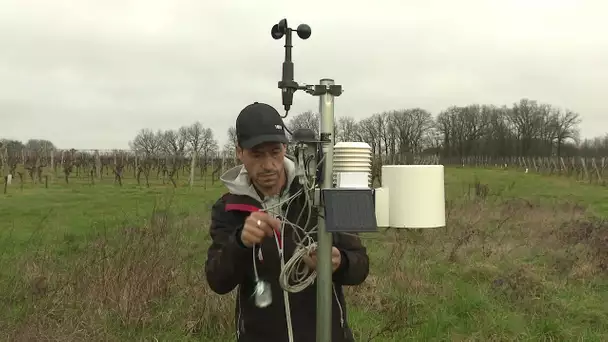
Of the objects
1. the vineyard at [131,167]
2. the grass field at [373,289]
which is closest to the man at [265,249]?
the grass field at [373,289]

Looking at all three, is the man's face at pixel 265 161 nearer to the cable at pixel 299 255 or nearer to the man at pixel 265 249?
the man at pixel 265 249

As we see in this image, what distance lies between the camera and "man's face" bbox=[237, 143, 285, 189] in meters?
1.75

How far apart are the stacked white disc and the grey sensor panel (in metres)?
0.07

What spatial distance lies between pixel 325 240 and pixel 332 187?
158 millimetres

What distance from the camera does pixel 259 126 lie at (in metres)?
1.67

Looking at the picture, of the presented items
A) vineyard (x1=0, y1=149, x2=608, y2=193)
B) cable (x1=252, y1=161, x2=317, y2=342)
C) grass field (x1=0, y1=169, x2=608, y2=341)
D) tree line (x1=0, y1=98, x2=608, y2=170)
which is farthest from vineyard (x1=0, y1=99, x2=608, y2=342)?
tree line (x1=0, y1=98, x2=608, y2=170)

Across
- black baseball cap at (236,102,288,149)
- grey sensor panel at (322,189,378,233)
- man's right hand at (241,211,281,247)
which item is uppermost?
black baseball cap at (236,102,288,149)

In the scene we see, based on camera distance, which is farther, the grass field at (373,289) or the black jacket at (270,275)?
the grass field at (373,289)

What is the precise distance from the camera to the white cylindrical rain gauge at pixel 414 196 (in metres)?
1.57

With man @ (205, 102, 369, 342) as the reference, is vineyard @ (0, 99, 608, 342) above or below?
below

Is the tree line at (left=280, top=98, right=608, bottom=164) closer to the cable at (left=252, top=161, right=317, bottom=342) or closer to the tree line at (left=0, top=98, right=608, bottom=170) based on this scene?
the tree line at (left=0, top=98, right=608, bottom=170)

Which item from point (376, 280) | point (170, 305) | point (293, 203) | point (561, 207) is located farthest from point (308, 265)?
point (561, 207)

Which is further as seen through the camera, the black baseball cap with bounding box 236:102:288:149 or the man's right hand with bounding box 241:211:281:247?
the black baseball cap with bounding box 236:102:288:149

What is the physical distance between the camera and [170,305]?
5055 mm
